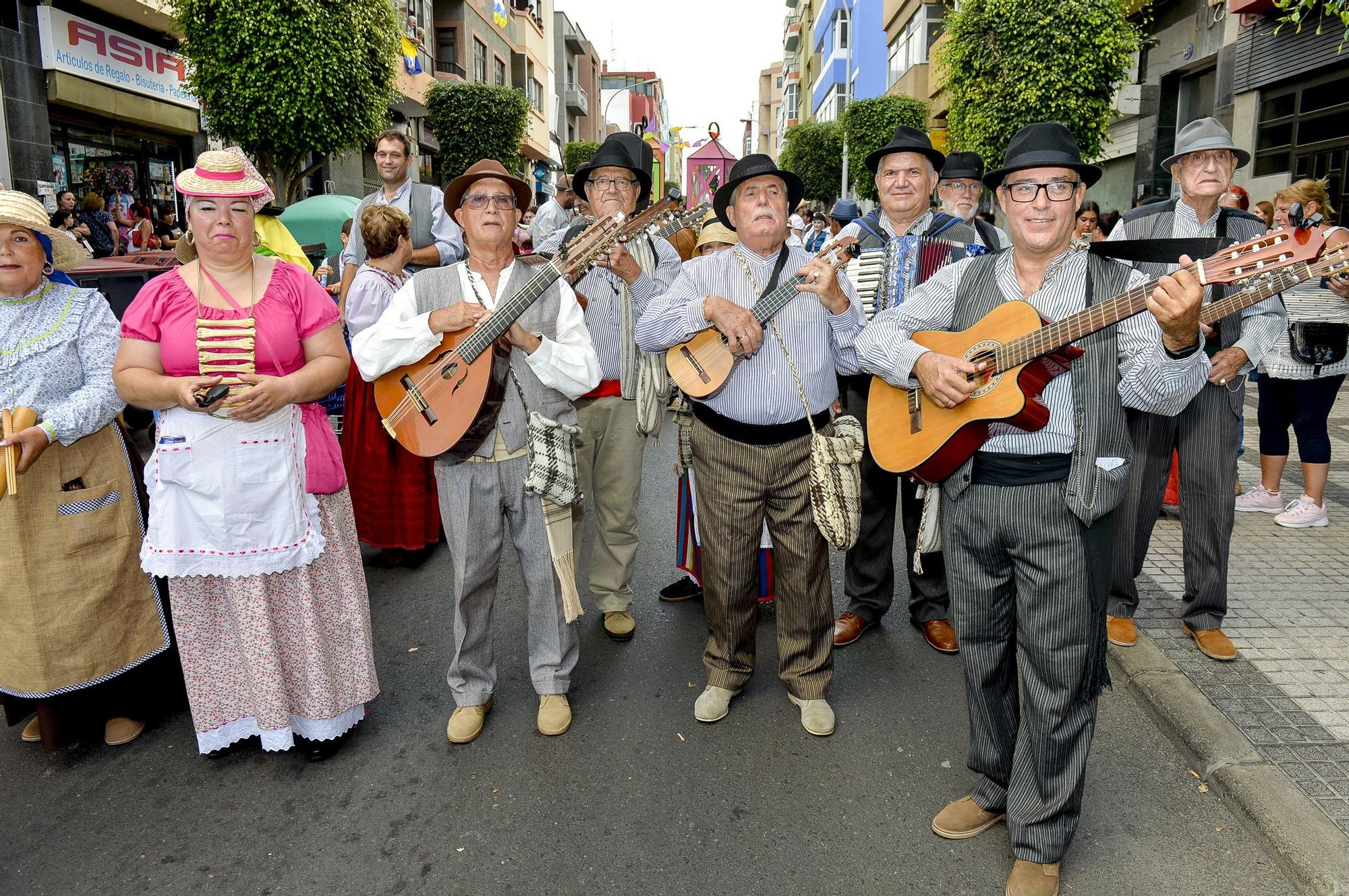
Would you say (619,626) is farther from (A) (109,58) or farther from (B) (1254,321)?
(A) (109,58)

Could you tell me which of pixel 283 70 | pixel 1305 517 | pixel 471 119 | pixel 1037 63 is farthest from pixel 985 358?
pixel 471 119

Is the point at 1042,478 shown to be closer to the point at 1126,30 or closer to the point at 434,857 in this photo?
the point at 434,857

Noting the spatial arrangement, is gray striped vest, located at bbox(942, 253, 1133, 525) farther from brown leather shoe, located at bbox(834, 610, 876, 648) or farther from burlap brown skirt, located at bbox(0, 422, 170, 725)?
burlap brown skirt, located at bbox(0, 422, 170, 725)

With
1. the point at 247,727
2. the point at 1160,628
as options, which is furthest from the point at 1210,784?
the point at 247,727

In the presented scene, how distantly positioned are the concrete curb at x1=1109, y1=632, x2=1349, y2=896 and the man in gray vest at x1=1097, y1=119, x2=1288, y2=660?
291 mm

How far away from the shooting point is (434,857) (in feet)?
9.80

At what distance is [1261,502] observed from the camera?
6.54 m

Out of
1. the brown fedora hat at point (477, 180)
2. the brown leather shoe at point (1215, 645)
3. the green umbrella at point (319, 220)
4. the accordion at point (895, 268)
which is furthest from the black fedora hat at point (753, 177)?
the green umbrella at point (319, 220)

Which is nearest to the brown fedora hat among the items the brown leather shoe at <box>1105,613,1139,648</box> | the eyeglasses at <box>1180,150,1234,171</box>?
the eyeglasses at <box>1180,150,1234,171</box>

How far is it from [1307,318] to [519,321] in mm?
4912

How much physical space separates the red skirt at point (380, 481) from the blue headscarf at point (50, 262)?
1.93 meters

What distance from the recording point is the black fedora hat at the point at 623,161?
467 cm

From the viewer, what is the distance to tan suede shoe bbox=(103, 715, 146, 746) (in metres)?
3.73

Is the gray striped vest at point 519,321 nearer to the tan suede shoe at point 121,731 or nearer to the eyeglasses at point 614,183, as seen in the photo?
the eyeglasses at point 614,183
